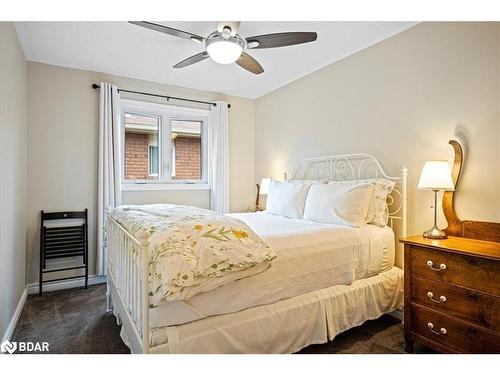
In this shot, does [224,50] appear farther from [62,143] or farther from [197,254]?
[62,143]

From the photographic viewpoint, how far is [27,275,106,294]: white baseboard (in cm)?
303

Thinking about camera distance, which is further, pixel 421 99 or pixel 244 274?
pixel 421 99

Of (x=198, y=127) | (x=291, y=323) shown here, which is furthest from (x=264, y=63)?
(x=291, y=323)

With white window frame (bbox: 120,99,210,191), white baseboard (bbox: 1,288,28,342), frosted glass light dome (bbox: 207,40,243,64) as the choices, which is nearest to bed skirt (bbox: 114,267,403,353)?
white baseboard (bbox: 1,288,28,342)

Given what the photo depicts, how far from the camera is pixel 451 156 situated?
7.13ft

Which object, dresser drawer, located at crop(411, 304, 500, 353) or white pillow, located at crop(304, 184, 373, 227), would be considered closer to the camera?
dresser drawer, located at crop(411, 304, 500, 353)

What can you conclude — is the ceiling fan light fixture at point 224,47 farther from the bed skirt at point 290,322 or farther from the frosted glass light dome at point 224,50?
the bed skirt at point 290,322

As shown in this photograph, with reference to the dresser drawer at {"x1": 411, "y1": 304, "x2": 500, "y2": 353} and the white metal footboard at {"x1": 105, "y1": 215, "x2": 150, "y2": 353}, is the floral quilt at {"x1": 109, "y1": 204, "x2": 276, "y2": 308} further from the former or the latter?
the dresser drawer at {"x1": 411, "y1": 304, "x2": 500, "y2": 353}

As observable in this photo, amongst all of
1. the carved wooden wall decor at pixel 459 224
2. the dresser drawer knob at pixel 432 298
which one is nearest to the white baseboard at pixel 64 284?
the dresser drawer knob at pixel 432 298

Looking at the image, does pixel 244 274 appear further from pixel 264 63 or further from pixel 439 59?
pixel 264 63

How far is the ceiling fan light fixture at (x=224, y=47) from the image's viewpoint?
200 cm

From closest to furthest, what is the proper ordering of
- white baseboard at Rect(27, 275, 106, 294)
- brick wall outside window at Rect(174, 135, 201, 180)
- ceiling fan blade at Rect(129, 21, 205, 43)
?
ceiling fan blade at Rect(129, 21, 205, 43) → white baseboard at Rect(27, 275, 106, 294) → brick wall outside window at Rect(174, 135, 201, 180)

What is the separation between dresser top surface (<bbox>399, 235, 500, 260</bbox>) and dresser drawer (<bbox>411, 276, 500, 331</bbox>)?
0.72ft
